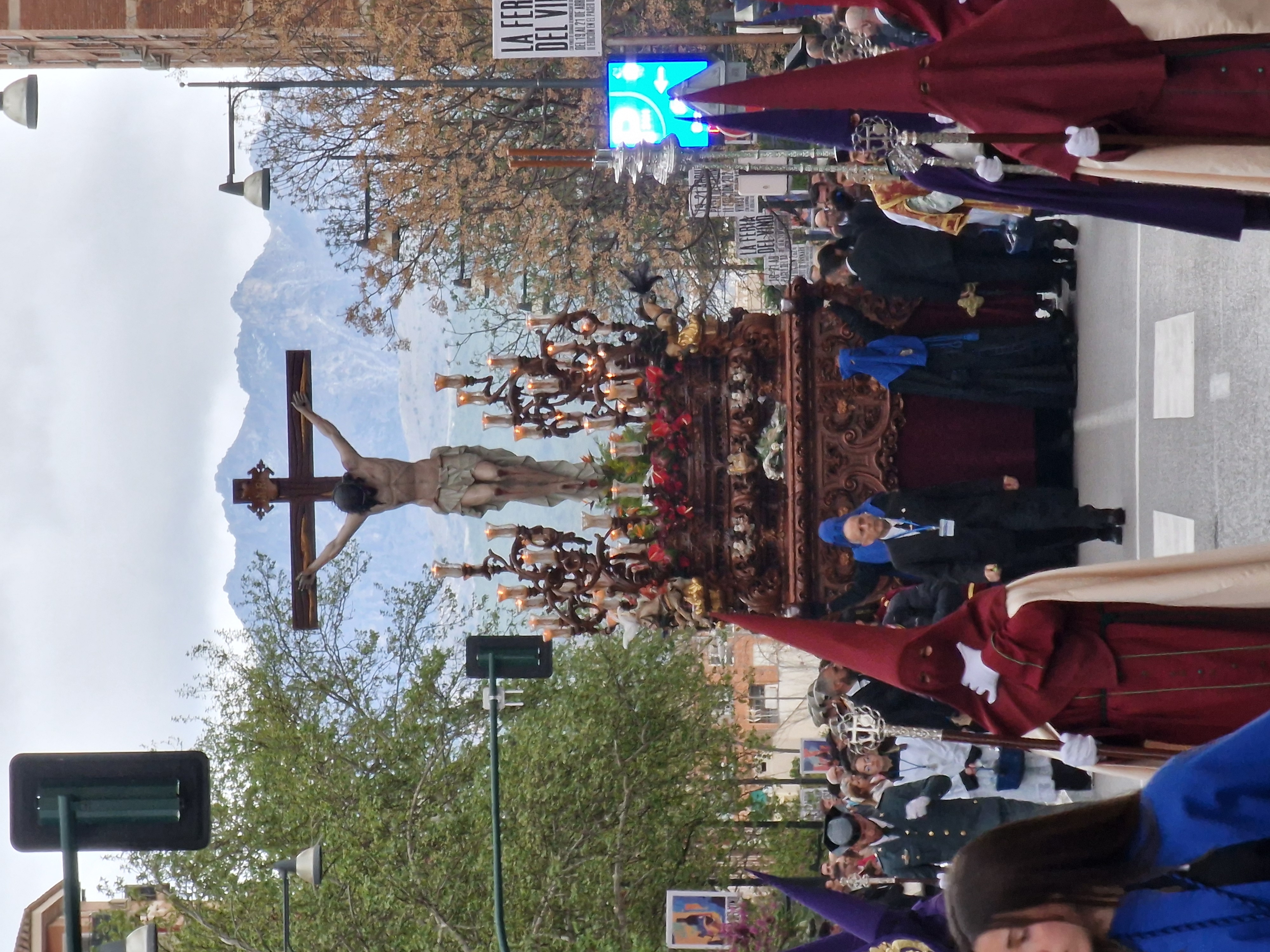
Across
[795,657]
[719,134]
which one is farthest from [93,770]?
[795,657]

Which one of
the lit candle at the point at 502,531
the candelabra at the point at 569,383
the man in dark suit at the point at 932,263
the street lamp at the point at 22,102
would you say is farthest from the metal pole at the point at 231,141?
the man in dark suit at the point at 932,263

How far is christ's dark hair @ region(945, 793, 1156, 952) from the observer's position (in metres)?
3.09

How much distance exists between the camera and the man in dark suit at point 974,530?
11.0m

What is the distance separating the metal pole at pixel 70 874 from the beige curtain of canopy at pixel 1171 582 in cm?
480

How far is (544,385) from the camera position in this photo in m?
12.4

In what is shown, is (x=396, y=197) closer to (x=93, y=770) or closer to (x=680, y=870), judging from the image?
(x=680, y=870)

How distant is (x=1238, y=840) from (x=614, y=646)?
20.3m

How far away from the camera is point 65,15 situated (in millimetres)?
26234

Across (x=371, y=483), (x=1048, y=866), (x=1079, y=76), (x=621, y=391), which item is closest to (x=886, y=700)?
(x=621, y=391)

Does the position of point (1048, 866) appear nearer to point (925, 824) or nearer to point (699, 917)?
point (925, 824)

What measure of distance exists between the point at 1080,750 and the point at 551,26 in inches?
426

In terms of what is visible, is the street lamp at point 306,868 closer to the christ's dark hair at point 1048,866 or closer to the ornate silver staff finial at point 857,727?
the ornate silver staff finial at point 857,727

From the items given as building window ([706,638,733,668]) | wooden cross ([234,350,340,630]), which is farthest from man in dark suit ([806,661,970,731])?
building window ([706,638,733,668])

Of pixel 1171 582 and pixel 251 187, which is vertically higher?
pixel 251 187
